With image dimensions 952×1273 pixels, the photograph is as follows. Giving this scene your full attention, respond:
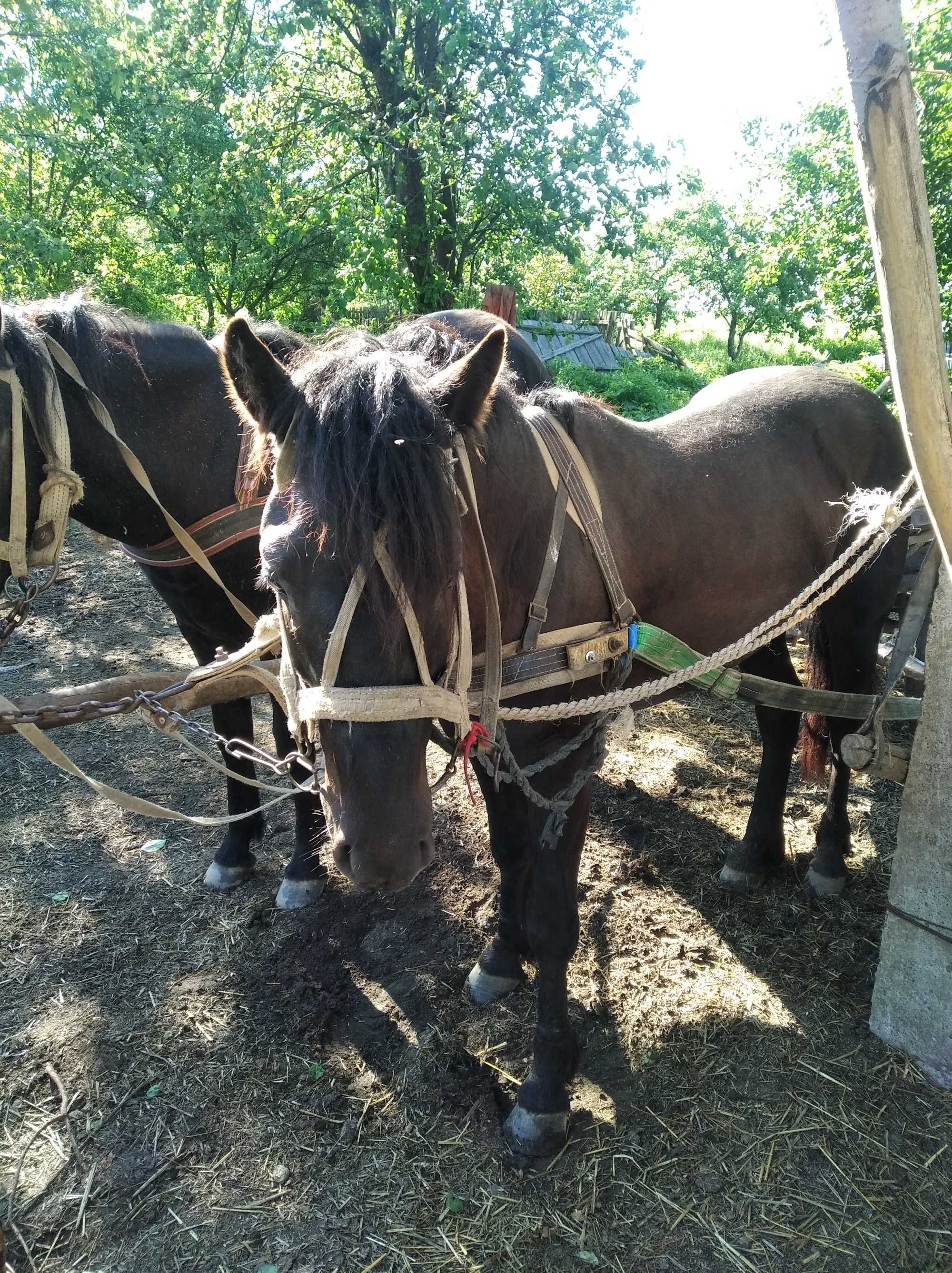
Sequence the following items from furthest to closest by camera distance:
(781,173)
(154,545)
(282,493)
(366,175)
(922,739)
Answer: (781,173) → (366,175) → (154,545) → (922,739) → (282,493)

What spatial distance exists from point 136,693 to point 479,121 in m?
8.21

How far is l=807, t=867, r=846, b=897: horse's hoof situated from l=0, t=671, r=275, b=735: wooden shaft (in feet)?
8.73

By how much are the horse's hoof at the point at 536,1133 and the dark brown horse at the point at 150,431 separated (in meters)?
1.15

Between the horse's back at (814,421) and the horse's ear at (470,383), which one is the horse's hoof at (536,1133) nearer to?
the horse's ear at (470,383)

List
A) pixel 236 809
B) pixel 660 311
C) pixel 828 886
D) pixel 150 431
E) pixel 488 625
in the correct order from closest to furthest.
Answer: pixel 488 625, pixel 150 431, pixel 828 886, pixel 236 809, pixel 660 311

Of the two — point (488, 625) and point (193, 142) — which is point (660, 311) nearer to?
point (193, 142)

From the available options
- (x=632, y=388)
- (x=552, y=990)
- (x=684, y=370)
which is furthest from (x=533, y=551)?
(x=684, y=370)

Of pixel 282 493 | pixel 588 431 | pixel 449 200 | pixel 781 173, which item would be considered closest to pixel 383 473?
pixel 282 493

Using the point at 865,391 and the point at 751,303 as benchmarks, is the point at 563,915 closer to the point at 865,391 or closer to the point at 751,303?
the point at 865,391

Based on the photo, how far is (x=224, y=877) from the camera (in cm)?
345

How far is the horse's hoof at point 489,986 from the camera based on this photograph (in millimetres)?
2758

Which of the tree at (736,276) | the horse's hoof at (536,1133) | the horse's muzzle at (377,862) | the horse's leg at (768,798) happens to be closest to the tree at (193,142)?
the horse's leg at (768,798)

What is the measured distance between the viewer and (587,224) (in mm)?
8219

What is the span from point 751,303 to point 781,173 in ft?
13.7
